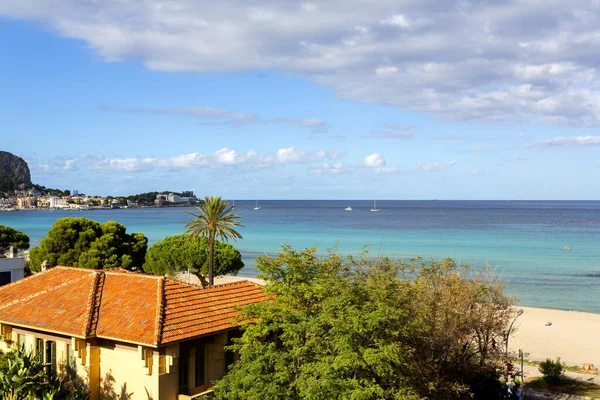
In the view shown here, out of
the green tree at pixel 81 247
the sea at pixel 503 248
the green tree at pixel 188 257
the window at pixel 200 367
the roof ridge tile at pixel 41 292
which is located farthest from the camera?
the sea at pixel 503 248

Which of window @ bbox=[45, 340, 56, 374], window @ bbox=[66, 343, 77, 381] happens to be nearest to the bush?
window @ bbox=[66, 343, 77, 381]

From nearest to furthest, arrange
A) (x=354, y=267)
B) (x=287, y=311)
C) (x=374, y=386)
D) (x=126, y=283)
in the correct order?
(x=374, y=386) → (x=287, y=311) → (x=126, y=283) → (x=354, y=267)

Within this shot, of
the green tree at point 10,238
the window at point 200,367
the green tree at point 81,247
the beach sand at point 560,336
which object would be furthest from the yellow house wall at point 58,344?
the green tree at point 10,238

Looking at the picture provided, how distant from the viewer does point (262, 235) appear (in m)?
122

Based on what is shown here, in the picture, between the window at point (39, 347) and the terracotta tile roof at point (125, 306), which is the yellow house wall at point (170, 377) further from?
the window at point (39, 347)

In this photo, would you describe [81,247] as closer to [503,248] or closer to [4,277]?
[4,277]

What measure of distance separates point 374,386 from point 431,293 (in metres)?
6.37

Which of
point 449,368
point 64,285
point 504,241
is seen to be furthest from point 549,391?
point 504,241

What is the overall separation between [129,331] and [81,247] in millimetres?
28756

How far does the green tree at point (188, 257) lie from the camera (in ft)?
141

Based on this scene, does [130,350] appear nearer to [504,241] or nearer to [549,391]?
[549,391]

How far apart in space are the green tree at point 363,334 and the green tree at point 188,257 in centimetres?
2369

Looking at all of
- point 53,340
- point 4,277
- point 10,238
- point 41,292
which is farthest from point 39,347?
point 10,238

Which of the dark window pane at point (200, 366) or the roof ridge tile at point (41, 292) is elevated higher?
the roof ridge tile at point (41, 292)
